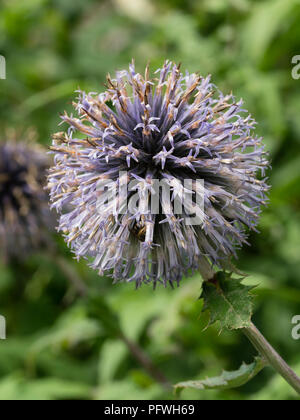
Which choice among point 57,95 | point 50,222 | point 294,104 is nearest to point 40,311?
point 50,222

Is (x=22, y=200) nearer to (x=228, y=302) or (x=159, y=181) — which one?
(x=159, y=181)

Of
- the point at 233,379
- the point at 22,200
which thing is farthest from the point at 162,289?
the point at 233,379

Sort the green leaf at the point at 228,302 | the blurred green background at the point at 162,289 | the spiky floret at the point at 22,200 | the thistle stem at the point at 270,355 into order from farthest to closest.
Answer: the spiky floret at the point at 22,200 < the blurred green background at the point at 162,289 < the thistle stem at the point at 270,355 < the green leaf at the point at 228,302

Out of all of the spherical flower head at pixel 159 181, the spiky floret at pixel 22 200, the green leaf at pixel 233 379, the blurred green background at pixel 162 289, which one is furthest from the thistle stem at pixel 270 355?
the spiky floret at pixel 22 200

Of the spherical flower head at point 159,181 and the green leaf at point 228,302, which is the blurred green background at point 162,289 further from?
the green leaf at point 228,302

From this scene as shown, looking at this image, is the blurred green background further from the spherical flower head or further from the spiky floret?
the spherical flower head

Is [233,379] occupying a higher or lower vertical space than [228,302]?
lower

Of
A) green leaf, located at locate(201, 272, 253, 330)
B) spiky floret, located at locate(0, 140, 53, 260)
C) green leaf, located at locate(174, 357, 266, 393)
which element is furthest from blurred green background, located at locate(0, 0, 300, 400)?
green leaf, located at locate(201, 272, 253, 330)
